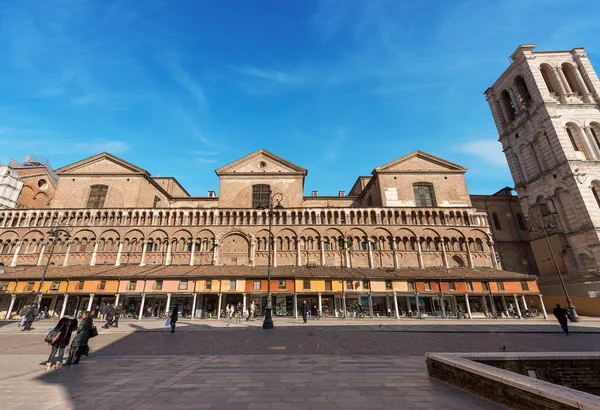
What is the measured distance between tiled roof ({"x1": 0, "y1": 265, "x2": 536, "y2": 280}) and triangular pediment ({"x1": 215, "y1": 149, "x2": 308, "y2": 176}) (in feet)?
45.4

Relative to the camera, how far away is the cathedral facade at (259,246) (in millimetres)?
26953

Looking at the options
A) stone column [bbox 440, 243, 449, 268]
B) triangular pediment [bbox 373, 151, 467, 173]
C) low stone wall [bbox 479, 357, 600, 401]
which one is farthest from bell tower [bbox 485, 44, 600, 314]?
low stone wall [bbox 479, 357, 600, 401]

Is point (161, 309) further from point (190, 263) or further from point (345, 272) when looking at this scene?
point (345, 272)

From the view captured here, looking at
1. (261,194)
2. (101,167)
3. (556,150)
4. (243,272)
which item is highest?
(101,167)

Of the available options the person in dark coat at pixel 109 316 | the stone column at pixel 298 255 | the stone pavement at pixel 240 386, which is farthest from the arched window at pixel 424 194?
the person in dark coat at pixel 109 316

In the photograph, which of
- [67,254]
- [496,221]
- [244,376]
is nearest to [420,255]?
[496,221]

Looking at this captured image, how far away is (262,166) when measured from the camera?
38.0 metres

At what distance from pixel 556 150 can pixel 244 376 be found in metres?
44.4

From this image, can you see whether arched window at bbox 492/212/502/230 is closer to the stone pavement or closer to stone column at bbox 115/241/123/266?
the stone pavement

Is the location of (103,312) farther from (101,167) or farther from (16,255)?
(101,167)

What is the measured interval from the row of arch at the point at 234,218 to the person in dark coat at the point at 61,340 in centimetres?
2429

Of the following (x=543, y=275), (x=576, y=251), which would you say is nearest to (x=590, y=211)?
(x=576, y=251)

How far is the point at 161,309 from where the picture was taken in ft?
90.9

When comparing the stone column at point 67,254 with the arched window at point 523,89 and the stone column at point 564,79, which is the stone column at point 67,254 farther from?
the stone column at point 564,79
